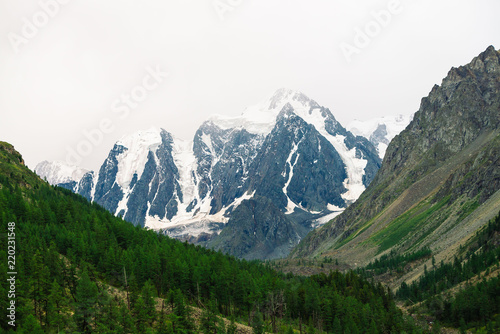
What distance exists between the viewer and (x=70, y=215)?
146 meters

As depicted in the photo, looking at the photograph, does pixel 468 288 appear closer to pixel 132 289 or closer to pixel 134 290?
pixel 134 290

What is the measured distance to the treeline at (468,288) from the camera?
5187 inches

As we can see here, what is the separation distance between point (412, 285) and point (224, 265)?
109 metres

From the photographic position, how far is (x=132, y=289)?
100938mm

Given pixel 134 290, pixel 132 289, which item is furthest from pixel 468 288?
pixel 132 289

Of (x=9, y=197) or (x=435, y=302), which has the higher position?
(x=9, y=197)

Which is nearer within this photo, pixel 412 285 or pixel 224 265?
pixel 224 265

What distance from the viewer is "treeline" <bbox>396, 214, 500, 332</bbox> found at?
131750mm

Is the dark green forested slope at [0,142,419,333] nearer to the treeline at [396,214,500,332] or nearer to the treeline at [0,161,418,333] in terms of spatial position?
the treeline at [0,161,418,333]

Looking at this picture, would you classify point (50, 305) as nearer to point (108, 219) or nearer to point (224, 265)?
point (224, 265)

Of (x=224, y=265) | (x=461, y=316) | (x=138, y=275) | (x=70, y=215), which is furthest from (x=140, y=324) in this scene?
(x=461, y=316)

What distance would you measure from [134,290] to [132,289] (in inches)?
38.7

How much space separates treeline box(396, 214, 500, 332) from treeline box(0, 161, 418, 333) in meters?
19.4

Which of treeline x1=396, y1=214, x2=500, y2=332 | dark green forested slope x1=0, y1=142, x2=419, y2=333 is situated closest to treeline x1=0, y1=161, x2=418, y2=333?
dark green forested slope x1=0, y1=142, x2=419, y2=333
